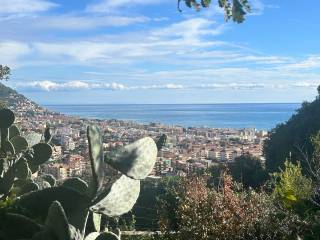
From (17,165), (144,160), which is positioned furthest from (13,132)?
(144,160)

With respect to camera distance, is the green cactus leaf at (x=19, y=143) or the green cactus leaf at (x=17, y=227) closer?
the green cactus leaf at (x=17, y=227)

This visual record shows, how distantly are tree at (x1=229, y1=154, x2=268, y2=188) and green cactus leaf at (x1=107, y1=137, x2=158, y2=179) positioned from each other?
16237mm

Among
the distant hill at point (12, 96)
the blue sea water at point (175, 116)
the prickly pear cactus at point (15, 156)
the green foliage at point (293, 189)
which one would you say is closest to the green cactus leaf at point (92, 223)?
the prickly pear cactus at point (15, 156)

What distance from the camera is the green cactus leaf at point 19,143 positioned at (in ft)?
11.7

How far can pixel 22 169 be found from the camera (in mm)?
3113

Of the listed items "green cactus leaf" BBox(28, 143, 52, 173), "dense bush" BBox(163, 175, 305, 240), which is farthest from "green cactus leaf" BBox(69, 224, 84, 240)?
"dense bush" BBox(163, 175, 305, 240)

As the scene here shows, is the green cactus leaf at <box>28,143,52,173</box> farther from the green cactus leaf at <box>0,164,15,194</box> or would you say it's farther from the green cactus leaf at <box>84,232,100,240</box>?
the green cactus leaf at <box>84,232,100,240</box>

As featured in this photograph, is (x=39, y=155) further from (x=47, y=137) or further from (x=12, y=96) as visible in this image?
(x=12, y=96)

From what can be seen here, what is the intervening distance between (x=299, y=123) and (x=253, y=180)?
361 inches

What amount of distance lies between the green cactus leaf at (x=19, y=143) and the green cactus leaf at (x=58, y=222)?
169 cm

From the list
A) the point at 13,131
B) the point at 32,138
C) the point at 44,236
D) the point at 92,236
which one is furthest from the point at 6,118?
the point at 44,236

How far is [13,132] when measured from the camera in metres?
3.64

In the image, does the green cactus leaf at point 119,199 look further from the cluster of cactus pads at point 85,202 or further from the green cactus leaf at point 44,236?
the green cactus leaf at point 44,236

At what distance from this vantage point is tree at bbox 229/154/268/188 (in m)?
18.5
